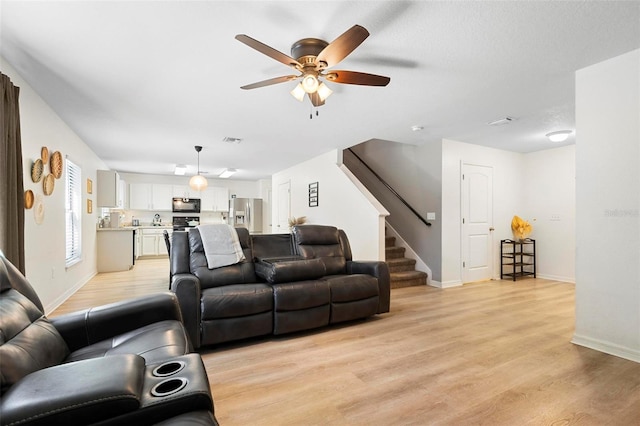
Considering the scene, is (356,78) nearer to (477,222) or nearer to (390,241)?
(390,241)

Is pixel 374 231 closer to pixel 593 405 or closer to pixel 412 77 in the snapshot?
pixel 412 77

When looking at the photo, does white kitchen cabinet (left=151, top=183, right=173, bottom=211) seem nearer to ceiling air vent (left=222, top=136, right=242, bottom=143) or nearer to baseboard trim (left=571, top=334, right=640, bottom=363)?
ceiling air vent (left=222, top=136, right=242, bottom=143)

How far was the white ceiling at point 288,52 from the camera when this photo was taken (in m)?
1.94

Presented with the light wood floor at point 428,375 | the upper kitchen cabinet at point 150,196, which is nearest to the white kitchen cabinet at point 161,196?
the upper kitchen cabinet at point 150,196

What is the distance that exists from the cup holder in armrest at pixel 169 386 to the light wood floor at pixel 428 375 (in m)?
0.87

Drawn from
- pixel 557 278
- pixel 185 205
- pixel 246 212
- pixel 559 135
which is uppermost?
pixel 559 135

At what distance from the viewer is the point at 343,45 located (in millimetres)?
1899

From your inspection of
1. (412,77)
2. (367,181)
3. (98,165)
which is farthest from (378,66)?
(98,165)

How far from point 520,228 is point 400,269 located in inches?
98.7

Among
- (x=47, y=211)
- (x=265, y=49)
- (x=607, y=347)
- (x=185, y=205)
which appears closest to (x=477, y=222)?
(x=607, y=347)

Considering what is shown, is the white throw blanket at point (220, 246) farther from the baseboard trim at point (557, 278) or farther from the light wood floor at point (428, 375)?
the baseboard trim at point (557, 278)

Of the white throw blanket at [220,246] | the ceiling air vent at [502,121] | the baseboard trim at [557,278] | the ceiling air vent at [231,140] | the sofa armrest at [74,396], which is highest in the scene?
the ceiling air vent at [231,140]

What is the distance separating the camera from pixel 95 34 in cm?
217

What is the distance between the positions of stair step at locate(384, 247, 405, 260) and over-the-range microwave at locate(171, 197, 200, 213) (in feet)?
20.7
